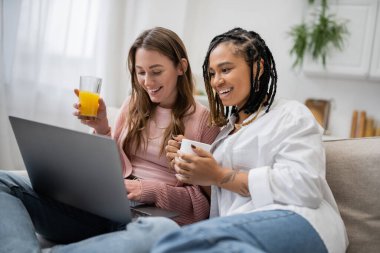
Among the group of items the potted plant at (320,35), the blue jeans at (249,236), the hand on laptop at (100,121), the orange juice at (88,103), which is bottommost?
the blue jeans at (249,236)

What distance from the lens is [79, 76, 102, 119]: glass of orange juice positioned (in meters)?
1.41

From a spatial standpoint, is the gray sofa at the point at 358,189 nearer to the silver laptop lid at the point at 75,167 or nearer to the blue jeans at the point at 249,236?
the silver laptop lid at the point at 75,167

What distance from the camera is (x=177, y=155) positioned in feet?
4.11

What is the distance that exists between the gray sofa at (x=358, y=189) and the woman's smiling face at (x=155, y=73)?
24.4 inches

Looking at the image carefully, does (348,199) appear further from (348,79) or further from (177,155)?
(348,79)

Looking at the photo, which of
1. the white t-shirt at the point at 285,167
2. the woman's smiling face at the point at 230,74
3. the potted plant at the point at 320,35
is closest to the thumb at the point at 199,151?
the white t-shirt at the point at 285,167

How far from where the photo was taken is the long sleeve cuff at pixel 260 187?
110cm

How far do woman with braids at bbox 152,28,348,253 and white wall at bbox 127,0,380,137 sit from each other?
236 centimetres

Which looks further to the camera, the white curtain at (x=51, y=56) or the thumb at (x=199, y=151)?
Answer: the white curtain at (x=51, y=56)

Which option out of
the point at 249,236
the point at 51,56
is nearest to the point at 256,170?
the point at 249,236

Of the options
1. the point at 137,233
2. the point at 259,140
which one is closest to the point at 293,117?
the point at 259,140

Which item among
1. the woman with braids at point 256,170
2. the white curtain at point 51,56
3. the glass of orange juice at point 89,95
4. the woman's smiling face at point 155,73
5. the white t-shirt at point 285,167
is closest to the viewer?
the woman with braids at point 256,170

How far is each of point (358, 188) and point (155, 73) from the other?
2.60 ft

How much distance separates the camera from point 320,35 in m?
3.60
